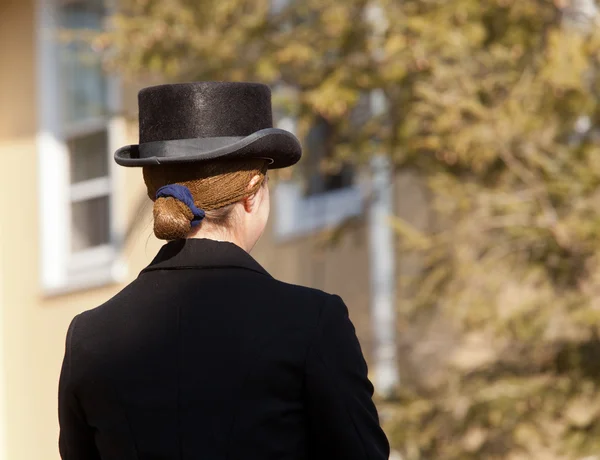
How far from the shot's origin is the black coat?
2.04 m

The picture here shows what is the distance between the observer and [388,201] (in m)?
7.97

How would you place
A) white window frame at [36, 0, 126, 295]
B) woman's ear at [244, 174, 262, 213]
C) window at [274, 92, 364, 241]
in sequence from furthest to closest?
white window frame at [36, 0, 126, 295]
window at [274, 92, 364, 241]
woman's ear at [244, 174, 262, 213]

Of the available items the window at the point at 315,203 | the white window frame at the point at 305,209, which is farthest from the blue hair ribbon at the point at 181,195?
the white window frame at the point at 305,209

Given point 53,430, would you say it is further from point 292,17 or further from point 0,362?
point 292,17

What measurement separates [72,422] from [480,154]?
3715 millimetres

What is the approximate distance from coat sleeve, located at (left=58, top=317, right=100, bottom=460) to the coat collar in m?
0.21

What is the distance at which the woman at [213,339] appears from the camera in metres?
2.05

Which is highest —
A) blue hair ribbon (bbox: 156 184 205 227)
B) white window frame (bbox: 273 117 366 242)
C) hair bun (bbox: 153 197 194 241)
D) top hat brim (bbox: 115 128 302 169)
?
top hat brim (bbox: 115 128 302 169)

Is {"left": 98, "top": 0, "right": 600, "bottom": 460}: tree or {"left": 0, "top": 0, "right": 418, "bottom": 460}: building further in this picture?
{"left": 0, "top": 0, "right": 418, "bottom": 460}: building

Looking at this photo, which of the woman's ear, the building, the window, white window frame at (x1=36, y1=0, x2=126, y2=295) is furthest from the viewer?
white window frame at (x1=36, y1=0, x2=126, y2=295)

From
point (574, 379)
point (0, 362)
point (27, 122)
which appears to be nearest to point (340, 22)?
point (574, 379)

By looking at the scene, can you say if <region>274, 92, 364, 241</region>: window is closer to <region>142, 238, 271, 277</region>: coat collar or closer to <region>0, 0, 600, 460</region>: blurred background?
<region>0, 0, 600, 460</region>: blurred background

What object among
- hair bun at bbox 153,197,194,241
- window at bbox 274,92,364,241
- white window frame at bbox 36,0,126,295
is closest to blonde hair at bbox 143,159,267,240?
hair bun at bbox 153,197,194,241

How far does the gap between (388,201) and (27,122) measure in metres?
4.62
